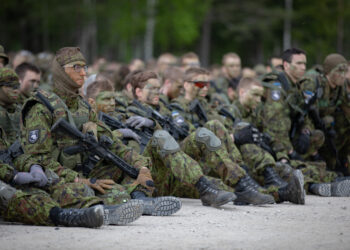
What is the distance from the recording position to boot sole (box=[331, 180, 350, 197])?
858cm

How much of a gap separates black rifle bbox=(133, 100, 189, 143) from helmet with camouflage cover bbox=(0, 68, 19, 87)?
160 centimetres

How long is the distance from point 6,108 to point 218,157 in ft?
8.03

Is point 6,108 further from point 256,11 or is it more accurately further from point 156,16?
point 256,11

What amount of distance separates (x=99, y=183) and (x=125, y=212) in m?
0.77

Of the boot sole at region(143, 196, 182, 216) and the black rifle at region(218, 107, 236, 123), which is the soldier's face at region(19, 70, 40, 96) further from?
the boot sole at region(143, 196, 182, 216)

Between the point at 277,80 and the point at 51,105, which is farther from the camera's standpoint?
the point at 277,80

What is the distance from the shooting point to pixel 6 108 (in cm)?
767

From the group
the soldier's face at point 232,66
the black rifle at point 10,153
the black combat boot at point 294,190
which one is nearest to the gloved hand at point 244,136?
the black combat boot at point 294,190

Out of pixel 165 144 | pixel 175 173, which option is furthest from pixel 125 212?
pixel 165 144

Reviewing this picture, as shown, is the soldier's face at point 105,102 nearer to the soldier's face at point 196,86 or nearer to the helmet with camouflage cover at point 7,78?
the helmet with camouflage cover at point 7,78

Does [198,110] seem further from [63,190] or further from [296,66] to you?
[63,190]

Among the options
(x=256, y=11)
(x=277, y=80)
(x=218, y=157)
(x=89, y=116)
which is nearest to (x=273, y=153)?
(x=277, y=80)

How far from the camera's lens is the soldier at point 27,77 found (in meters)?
9.18

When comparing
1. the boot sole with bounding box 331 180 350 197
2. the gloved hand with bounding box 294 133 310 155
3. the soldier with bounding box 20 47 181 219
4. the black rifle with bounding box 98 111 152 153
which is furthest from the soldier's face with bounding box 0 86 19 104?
the gloved hand with bounding box 294 133 310 155
